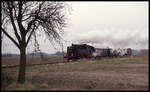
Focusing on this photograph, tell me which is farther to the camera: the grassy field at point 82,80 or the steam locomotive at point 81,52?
the steam locomotive at point 81,52

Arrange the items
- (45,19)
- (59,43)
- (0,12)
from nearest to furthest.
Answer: (0,12) → (45,19) → (59,43)

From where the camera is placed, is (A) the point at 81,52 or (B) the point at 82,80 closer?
(B) the point at 82,80

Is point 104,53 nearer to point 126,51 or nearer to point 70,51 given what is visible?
point 70,51

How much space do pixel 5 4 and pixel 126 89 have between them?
24.1ft

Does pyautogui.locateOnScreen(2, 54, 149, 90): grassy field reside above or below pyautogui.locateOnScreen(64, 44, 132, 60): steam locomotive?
below

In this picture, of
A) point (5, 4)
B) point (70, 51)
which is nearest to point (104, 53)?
point (70, 51)

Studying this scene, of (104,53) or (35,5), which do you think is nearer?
(35,5)

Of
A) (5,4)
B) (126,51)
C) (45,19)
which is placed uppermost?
(5,4)

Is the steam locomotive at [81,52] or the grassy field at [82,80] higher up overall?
the steam locomotive at [81,52]

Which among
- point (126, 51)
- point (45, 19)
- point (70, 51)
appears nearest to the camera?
point (45, 19)

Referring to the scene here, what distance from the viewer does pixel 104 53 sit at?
39500 millimetres

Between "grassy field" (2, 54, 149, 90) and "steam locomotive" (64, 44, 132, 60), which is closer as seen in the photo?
"grassy field" (2, 54, 149, 90)

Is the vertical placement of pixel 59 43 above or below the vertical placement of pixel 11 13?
below

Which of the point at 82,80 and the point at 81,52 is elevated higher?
the point at 81,52
